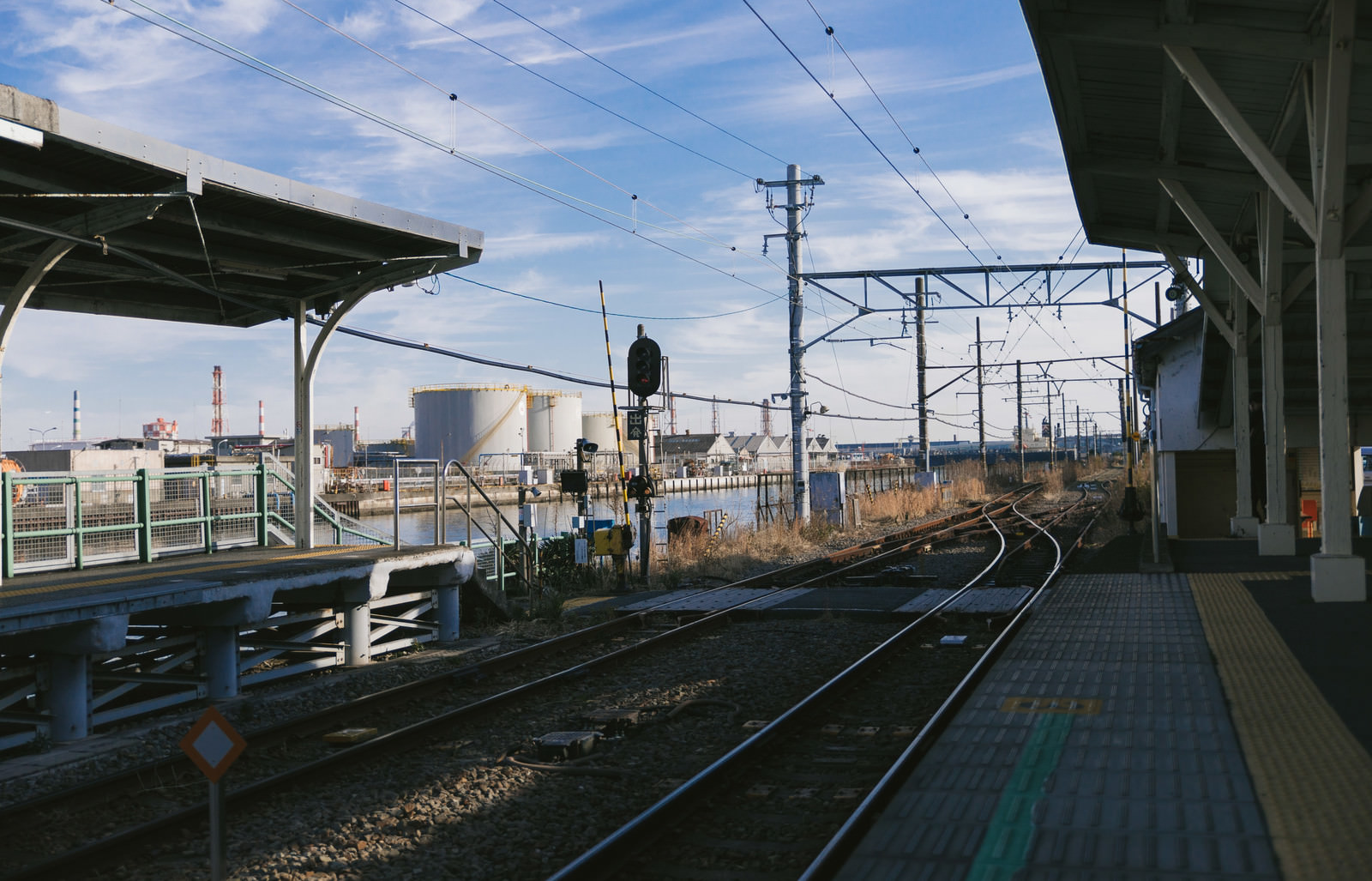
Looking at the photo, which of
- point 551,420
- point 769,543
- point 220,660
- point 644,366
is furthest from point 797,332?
point 551,420

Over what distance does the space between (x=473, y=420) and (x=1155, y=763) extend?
294 feet

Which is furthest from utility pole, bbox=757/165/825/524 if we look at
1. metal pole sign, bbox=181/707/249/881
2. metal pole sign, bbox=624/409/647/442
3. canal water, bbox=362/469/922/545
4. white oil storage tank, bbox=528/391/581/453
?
white oil storage tank, bbox=528/391/581/453

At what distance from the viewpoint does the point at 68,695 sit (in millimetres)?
8281

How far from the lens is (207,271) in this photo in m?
12.1

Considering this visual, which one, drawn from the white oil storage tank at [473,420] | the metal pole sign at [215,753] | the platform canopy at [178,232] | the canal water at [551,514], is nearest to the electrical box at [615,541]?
the platform canopy at [178,232]

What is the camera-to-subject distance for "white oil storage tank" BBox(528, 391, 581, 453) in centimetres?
10412

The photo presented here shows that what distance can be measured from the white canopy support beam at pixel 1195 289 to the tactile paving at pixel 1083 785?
1040 cm

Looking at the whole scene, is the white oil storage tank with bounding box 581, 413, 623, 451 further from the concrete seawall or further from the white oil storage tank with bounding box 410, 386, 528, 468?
the white oil storage tank with bounding box 410, 386, 528, 468

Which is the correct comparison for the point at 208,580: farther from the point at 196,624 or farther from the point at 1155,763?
the point at 1155,763

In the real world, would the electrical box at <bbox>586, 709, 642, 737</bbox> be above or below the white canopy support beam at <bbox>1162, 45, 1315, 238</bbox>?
below

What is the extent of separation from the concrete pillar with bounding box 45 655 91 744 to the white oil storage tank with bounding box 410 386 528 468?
8403 cm

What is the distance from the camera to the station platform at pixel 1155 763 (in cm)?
474

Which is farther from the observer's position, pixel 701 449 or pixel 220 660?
pixel 701 449

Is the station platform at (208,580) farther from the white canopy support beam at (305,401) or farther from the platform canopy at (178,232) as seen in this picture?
the platform canopy at (178,232)
